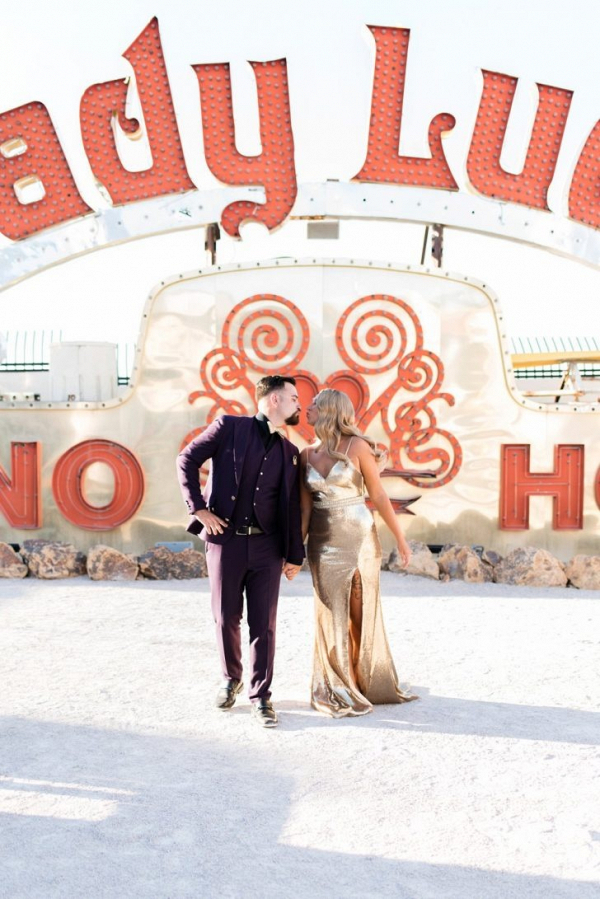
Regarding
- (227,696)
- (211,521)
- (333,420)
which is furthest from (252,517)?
(227,696)

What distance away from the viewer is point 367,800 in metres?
3.31

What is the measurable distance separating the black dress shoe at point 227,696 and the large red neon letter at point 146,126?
20.8ft

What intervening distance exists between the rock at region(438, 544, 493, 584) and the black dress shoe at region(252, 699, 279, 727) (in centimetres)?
448

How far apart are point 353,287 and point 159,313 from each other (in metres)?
2.17

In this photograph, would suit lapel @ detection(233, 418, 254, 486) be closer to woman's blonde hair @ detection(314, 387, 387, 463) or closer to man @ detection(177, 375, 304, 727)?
man @ detection(177, 375, 304, 727)

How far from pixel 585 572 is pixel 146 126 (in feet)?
22.3

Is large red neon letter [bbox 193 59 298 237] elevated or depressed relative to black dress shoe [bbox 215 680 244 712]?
elevated

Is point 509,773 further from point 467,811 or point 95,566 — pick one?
point 95,566

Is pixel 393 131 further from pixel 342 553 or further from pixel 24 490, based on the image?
pixel 342 553

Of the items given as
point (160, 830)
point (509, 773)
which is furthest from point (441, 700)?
point (160, 830)

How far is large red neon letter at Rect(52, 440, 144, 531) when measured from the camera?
28.7ft

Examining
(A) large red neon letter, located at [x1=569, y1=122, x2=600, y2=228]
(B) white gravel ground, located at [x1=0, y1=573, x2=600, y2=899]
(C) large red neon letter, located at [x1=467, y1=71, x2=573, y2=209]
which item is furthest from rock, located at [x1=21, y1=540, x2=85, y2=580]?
(A) large red neon letter, located at [x1=569, y1=122, x2=600, y2=228]

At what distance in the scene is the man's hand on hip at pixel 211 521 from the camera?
14.1 feet

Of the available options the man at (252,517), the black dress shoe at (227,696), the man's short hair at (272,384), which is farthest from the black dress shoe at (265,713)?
the man's short hair at (272,384)
